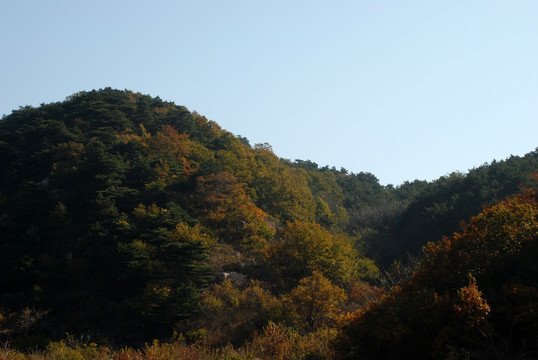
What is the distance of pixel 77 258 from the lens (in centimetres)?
3200

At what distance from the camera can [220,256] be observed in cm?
3478

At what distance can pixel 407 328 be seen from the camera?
409 inches

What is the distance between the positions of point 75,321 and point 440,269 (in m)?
23.8

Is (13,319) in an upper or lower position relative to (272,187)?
lower

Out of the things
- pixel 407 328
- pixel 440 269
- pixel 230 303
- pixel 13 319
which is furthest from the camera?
pixel 230 303

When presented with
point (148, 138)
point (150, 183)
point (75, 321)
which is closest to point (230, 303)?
point (75, 321)

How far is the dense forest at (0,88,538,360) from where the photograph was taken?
11.0 metres

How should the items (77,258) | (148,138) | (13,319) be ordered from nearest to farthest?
(13,319) → (77,258) → (148,138)

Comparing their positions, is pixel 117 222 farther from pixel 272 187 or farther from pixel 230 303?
pixel 272 187

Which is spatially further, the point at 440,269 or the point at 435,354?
the point at 440,269

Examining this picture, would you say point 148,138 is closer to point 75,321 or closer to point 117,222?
point 117,222

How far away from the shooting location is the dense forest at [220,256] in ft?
36.0

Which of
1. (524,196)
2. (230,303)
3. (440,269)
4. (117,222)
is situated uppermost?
(117,222)

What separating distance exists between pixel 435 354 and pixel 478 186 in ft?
134
